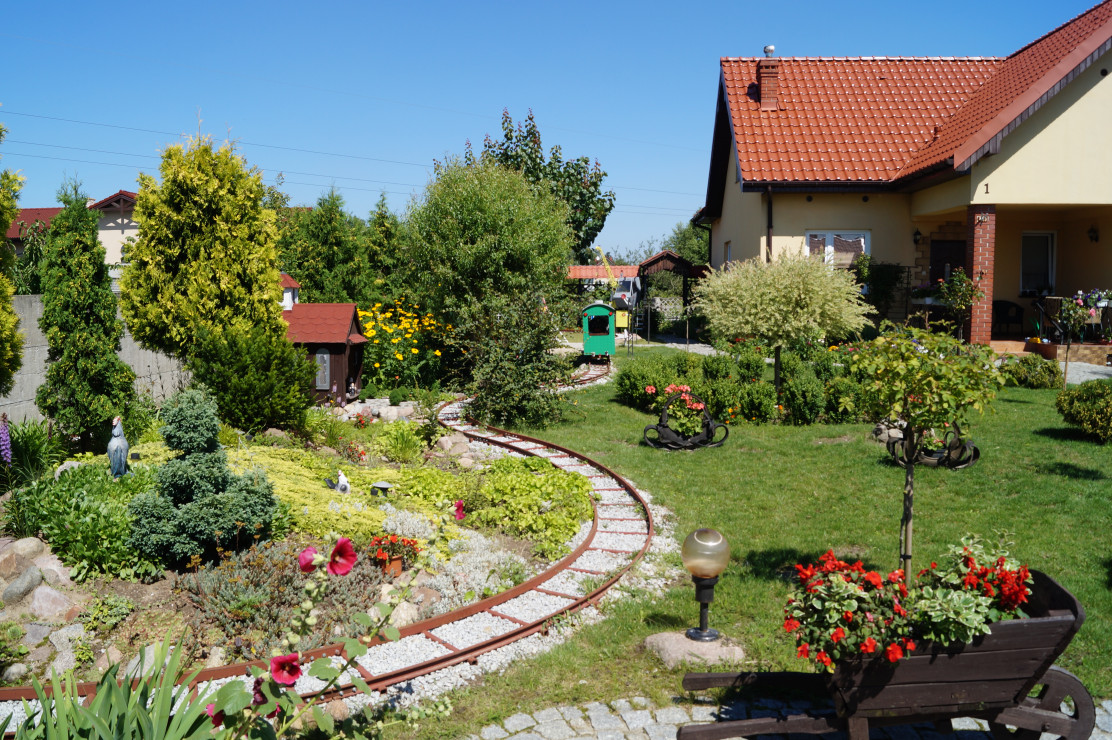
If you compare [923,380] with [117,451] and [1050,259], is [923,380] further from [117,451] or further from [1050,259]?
[1050,259]

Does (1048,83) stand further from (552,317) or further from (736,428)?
(552,317)

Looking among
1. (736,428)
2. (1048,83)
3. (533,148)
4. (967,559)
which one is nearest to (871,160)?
(1048,83)

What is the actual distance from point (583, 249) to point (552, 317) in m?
20.8

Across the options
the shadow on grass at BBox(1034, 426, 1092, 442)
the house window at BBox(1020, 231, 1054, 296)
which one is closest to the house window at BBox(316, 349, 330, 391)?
the shadow on grass at BBox(1034, 426, 1092, 442)

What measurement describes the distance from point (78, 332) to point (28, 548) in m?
4.04

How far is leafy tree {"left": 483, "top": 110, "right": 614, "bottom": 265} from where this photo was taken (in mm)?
31031

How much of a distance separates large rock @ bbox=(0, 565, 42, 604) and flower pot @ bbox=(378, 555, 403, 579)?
2.68m

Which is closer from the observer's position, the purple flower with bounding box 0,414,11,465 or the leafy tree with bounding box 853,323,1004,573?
the leafy tree with bounding box 853,323,1004,573

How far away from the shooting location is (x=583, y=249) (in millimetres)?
35031

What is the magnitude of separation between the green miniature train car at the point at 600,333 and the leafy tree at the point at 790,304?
7.75 meters

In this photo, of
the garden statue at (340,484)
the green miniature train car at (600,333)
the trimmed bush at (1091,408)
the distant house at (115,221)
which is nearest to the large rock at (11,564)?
the garden statue at (340,484)

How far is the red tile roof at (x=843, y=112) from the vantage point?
65.3 ft

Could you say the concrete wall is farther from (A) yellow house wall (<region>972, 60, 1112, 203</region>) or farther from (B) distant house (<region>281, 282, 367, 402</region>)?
(A) yellow house wall (<region>972, 60, 1112, 203</region>)

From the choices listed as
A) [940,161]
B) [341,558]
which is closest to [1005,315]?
[940,161]
